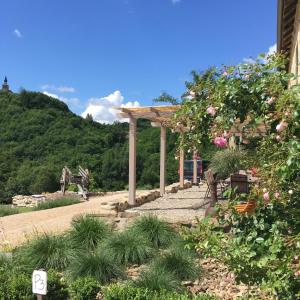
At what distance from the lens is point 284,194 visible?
2607 millimetres

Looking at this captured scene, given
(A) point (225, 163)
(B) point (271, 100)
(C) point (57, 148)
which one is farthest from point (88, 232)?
(C) point (57, 148)

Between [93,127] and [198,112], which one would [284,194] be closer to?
[198,112]

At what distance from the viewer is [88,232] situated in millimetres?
5660

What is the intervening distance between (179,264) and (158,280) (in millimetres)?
526

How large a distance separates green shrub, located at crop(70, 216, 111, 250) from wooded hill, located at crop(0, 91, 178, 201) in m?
15.1

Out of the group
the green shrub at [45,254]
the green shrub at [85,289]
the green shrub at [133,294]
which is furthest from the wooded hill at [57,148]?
the green shrub at [133,294]

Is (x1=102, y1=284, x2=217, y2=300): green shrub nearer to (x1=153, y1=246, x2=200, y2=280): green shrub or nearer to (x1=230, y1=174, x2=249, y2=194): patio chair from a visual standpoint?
(x1=153, y1=246, x2=200, y2=280): green shrub

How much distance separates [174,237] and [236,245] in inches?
127

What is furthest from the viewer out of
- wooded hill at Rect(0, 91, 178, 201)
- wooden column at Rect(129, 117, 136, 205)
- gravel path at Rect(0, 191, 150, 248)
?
wooded hill at Rect(0, 91, 178, 201)

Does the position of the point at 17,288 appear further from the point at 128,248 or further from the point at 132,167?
the point at 132,167

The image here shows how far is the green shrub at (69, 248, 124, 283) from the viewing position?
459cm

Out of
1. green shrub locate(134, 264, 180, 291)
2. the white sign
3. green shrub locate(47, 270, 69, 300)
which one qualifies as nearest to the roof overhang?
green shrub locate(134, 264, 180, 291)

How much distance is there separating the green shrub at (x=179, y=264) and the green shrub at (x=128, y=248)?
33 cm

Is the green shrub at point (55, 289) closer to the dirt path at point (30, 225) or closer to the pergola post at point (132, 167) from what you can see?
the dirt path at point (30, 225)
